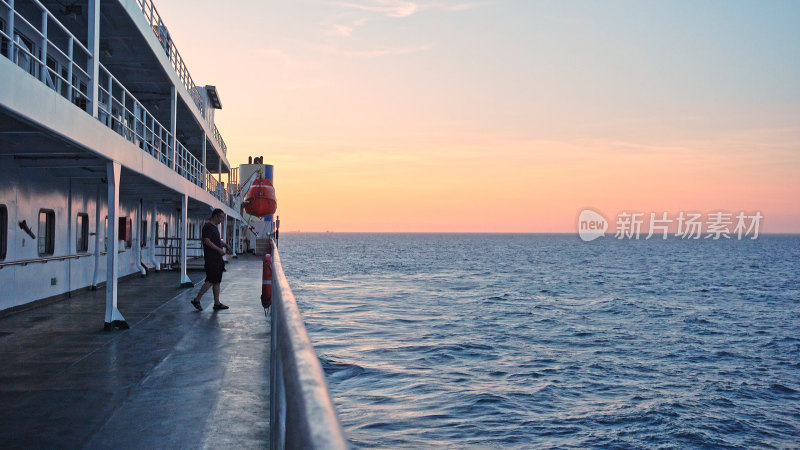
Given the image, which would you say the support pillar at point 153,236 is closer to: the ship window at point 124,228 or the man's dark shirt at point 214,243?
the ship window at point 124,228

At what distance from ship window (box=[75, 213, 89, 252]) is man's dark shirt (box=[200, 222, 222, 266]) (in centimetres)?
531

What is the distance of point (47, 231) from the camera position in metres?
13.4

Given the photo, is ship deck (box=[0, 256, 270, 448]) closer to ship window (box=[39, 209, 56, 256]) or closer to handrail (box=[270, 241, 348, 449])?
ship window (box=[39, 209, 56, 256])

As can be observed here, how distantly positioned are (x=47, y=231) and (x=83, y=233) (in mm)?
2434

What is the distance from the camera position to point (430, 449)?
34.5 feet

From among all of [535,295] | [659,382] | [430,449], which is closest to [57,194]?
[430,449]

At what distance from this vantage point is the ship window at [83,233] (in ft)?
50.5

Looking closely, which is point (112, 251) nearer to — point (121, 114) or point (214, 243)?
point (214, 243)

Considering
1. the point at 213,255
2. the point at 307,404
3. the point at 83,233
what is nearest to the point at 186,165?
the point at 83,233

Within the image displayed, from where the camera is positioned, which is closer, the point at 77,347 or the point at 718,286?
the point at 77,347

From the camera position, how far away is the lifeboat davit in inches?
1539

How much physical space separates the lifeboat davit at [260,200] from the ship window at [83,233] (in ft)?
75.5

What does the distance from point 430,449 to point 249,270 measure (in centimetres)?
1471

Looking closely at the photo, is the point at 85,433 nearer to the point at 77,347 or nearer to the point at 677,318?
the point at 77,347
